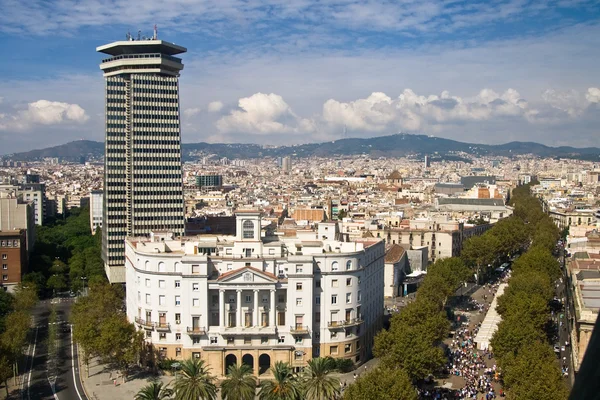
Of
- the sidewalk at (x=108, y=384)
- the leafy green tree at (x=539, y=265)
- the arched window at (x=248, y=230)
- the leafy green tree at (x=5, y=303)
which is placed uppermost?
the arched window at (x=248, y=230)

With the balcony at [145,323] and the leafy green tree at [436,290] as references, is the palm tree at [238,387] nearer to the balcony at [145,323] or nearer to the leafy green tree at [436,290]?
the balcony at [145,323]

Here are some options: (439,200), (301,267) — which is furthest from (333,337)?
(439,200)

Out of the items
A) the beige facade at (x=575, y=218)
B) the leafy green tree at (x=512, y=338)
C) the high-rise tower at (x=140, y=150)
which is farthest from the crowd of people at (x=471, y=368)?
the beige facade at (x=575, y=218)

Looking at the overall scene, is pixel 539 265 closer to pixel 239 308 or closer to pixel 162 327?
pixel 239 308

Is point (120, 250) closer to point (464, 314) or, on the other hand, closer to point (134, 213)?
point (134, 213)

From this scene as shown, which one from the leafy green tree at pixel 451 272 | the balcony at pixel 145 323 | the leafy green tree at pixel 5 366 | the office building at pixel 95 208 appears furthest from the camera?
the office building at pixel 95 208
